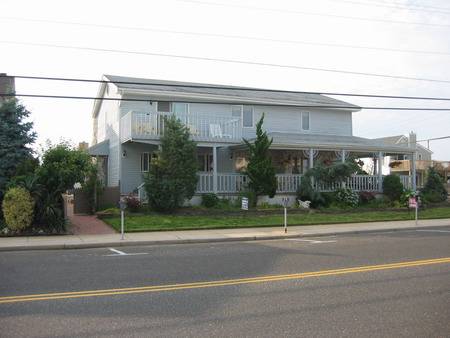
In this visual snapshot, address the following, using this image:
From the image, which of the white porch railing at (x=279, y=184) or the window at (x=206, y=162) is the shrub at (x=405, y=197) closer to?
the white porch railing at (x=279, y=184)

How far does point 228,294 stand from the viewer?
27.0ft

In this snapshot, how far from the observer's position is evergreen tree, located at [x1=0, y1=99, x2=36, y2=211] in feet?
67.4

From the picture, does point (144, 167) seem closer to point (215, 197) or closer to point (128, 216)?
point (215, 197)

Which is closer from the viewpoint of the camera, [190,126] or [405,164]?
[190,126]

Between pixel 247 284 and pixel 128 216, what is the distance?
13.3 meters

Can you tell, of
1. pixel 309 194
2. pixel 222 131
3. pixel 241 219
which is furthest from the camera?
pixel 222 131

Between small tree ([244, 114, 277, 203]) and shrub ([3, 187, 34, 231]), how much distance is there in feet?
36.5

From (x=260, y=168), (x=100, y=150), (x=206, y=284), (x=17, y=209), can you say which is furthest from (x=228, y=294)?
(x=100, y=150)

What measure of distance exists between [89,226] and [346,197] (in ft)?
45.0

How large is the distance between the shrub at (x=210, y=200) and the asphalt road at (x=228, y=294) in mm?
11152

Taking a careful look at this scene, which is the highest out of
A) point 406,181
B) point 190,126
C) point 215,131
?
point 190,126

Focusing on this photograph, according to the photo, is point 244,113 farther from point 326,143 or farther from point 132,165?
point 132,165

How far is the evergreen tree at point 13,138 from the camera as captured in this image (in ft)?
67.4

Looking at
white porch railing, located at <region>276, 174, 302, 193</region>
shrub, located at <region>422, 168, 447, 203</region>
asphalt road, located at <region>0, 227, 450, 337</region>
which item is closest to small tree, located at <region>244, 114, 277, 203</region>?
white porch railing, located at <region>276, 174, 302, 193</region>
